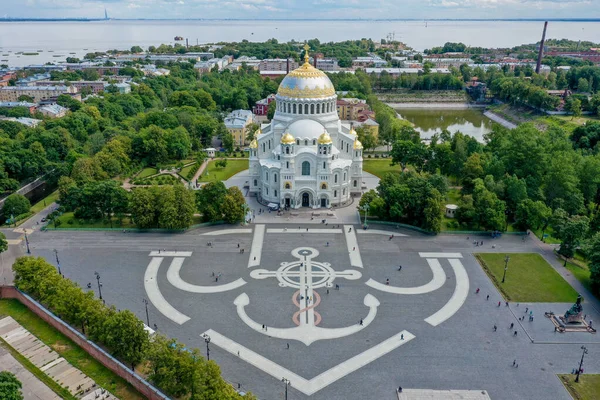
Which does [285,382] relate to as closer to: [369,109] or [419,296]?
[419,296]

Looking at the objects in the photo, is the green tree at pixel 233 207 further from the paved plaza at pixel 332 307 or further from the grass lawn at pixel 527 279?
the grass lawn at pixel 527 279

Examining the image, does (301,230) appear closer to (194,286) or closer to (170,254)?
(170,254)

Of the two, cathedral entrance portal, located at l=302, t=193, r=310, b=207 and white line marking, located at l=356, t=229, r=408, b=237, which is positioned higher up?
cathedral entrance portal, located at l=302, t=193, r=310, b=207

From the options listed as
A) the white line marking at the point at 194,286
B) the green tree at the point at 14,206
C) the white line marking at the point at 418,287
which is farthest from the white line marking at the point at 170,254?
the green tree at the point at 14,206

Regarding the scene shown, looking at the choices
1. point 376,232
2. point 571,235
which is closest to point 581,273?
point 571,235

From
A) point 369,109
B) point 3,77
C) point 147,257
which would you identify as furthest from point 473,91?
point 3,77

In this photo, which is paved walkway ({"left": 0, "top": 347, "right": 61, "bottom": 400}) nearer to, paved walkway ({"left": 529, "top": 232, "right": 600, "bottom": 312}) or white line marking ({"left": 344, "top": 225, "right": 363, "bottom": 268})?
white line marking ({"left": 344, "top": 225, "right": 363, "bottom": 268})

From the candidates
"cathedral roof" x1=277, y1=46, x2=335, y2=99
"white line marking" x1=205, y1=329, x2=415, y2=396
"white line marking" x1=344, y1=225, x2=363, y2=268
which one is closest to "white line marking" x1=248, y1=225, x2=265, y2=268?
"white line marking" x1=344, y1=225, x2=363, y2=268
